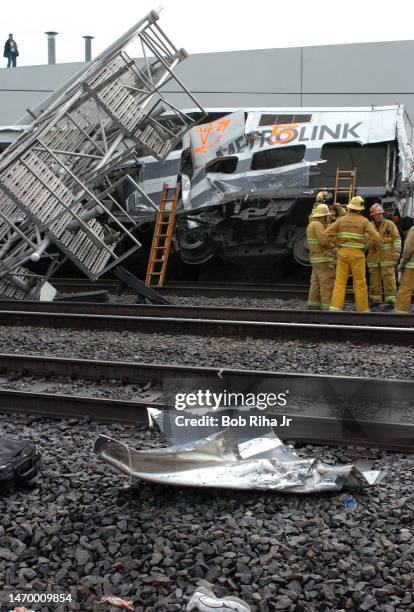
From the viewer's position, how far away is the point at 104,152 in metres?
10.9

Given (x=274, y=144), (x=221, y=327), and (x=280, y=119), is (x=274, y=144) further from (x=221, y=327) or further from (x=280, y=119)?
(x=221, y=327)

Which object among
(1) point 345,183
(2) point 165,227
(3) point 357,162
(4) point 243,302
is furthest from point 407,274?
(2) point 165,227

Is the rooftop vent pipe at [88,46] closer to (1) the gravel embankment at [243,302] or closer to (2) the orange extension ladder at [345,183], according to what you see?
(2) the orange extension ladder at [345,183]

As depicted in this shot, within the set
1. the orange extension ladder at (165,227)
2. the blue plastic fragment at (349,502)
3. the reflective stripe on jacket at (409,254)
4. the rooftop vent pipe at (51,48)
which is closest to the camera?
the blue plastic fragment at (349,502)

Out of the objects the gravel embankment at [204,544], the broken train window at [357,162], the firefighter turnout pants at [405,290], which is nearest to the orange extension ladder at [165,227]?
the broken train window at [357,162]

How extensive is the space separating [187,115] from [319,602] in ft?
34.6

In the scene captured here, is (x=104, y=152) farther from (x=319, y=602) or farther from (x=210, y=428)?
(x=319, y=602)

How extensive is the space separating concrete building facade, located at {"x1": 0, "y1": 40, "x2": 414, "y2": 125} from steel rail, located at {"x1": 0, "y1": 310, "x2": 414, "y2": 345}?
48.4ft

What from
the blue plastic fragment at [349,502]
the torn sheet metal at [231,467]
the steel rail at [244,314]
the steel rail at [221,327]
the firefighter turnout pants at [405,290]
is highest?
the firefighter turnout pants at [405,290]

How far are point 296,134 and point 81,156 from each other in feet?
13.1

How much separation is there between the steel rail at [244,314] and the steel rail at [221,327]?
→ 2.08 ft

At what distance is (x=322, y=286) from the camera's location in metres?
9.91

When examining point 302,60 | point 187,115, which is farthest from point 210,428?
point 302,60

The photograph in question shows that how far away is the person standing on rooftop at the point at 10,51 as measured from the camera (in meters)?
26.2
